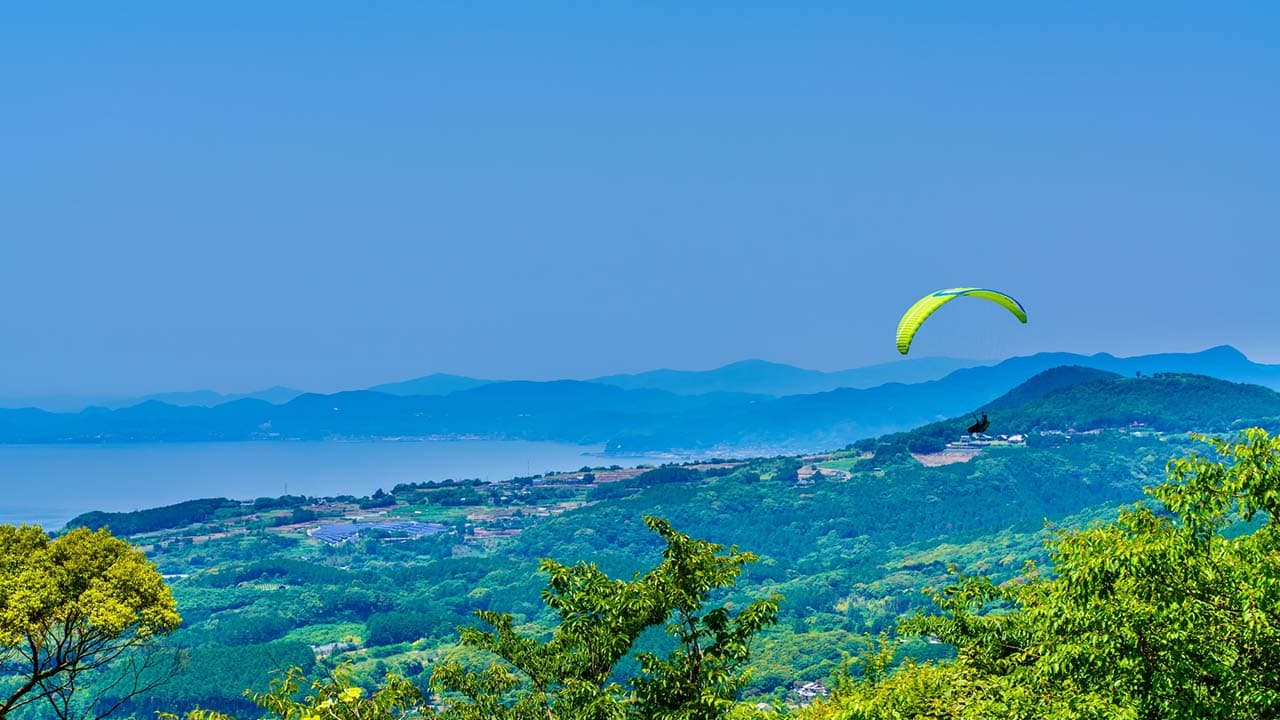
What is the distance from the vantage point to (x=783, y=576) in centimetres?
9656

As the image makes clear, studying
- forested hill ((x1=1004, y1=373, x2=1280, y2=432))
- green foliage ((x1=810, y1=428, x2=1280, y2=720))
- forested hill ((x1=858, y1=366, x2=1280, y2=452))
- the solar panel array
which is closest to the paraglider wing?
green foliage ((x1=810, y1=428, x2=1280, y2=720))

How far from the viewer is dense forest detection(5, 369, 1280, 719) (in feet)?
30.6

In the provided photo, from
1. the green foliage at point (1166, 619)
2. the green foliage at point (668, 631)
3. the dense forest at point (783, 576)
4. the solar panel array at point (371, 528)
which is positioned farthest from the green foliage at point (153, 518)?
the green foliage at point (1166, 619)

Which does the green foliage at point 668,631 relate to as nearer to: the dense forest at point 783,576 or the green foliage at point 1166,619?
the dense forest at point 783,576

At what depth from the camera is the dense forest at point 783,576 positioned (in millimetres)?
9336

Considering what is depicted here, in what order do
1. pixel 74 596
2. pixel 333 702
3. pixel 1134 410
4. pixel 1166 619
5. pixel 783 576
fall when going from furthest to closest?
pixel 1134 410, pixel 783 576, pixel 74 596, pixel 333 702, pixel 1166 619

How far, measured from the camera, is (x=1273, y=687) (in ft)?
26.7

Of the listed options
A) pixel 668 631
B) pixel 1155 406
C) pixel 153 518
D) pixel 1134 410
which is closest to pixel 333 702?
pixel 668 631

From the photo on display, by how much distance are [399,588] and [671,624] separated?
8488 cm

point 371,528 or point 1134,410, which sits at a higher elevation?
Answer: point 1134,410

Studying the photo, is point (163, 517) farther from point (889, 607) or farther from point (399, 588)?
point (889, 607)

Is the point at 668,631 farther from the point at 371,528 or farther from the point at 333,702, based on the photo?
the point at 371,528

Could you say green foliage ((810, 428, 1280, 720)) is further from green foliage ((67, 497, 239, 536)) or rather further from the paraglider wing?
green foliage ((67, 497, 239, 536))

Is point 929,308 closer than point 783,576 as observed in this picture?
Yes
